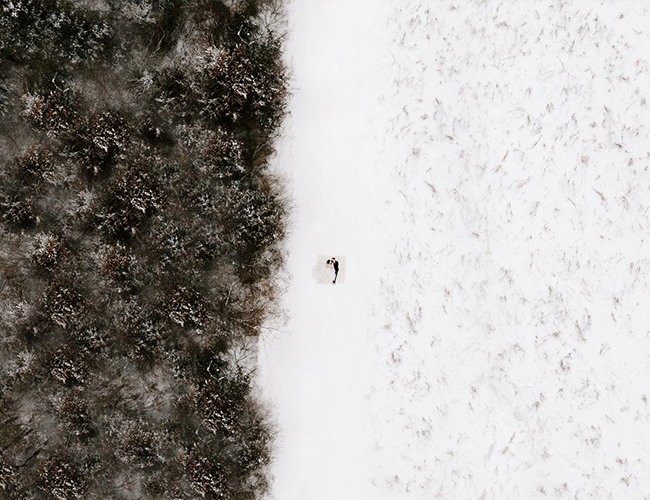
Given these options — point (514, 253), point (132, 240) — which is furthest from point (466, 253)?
point (132, 240)

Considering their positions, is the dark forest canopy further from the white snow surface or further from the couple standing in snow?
the couple standing in snow

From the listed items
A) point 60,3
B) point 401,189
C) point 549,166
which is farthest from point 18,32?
point 549,166

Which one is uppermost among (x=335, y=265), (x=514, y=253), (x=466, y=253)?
(x=335, y=265)

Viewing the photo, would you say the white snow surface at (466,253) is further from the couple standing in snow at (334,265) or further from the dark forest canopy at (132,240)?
the dark forest canopy at (132,240)

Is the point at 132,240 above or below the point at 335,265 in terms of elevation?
above

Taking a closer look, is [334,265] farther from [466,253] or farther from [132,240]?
[132,240]

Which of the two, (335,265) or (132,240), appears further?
(132,240)
